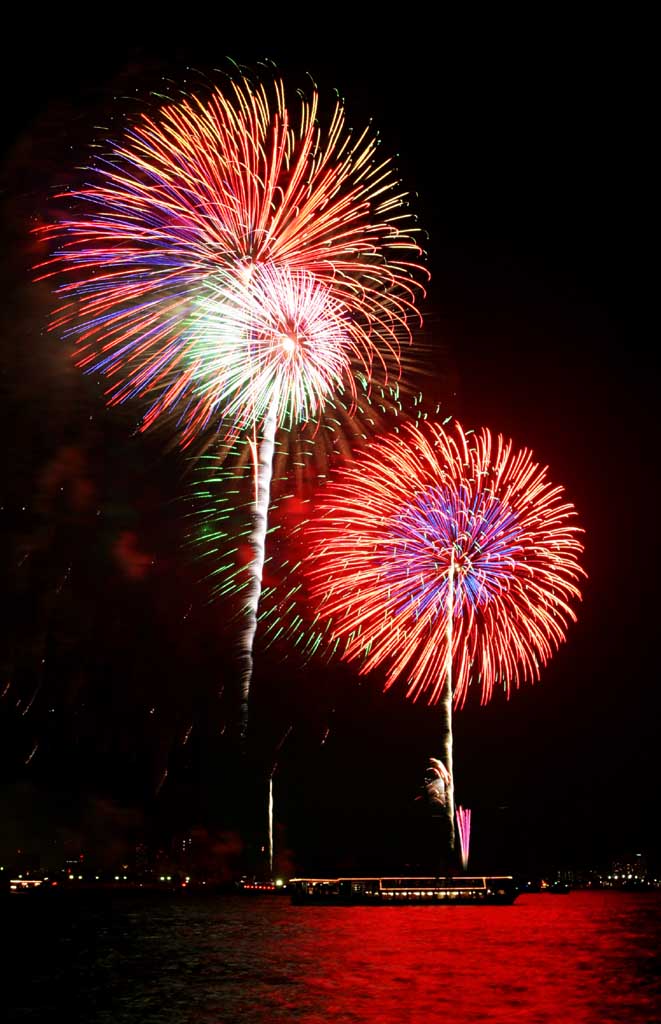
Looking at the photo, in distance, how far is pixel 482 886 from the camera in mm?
98625

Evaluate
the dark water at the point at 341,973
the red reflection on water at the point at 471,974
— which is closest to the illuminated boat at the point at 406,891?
the dark water at the point at 341,973

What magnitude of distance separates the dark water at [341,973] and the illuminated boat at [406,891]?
11335mm

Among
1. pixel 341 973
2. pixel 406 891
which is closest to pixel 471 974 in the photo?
pixel 341 973

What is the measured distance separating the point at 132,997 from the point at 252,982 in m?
5.86

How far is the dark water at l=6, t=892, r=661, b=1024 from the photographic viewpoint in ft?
108

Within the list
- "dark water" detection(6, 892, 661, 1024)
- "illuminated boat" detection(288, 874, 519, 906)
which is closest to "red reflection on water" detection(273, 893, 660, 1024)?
"dark water" detection(6, 892, 661, 1024)

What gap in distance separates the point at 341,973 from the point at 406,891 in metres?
58.7

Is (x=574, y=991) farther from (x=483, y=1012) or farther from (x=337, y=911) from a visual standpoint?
(x=337, y=911)

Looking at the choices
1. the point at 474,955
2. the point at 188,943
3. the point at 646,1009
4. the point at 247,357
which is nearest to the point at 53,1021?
the point at 646,1009

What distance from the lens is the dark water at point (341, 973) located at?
33.0m

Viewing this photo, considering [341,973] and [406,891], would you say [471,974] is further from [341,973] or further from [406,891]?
[406,891]

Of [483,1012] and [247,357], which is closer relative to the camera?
[483,1012]

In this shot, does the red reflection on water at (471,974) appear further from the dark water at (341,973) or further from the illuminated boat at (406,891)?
the illuminated boat at (406,891)

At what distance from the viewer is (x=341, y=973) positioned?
4416cm
